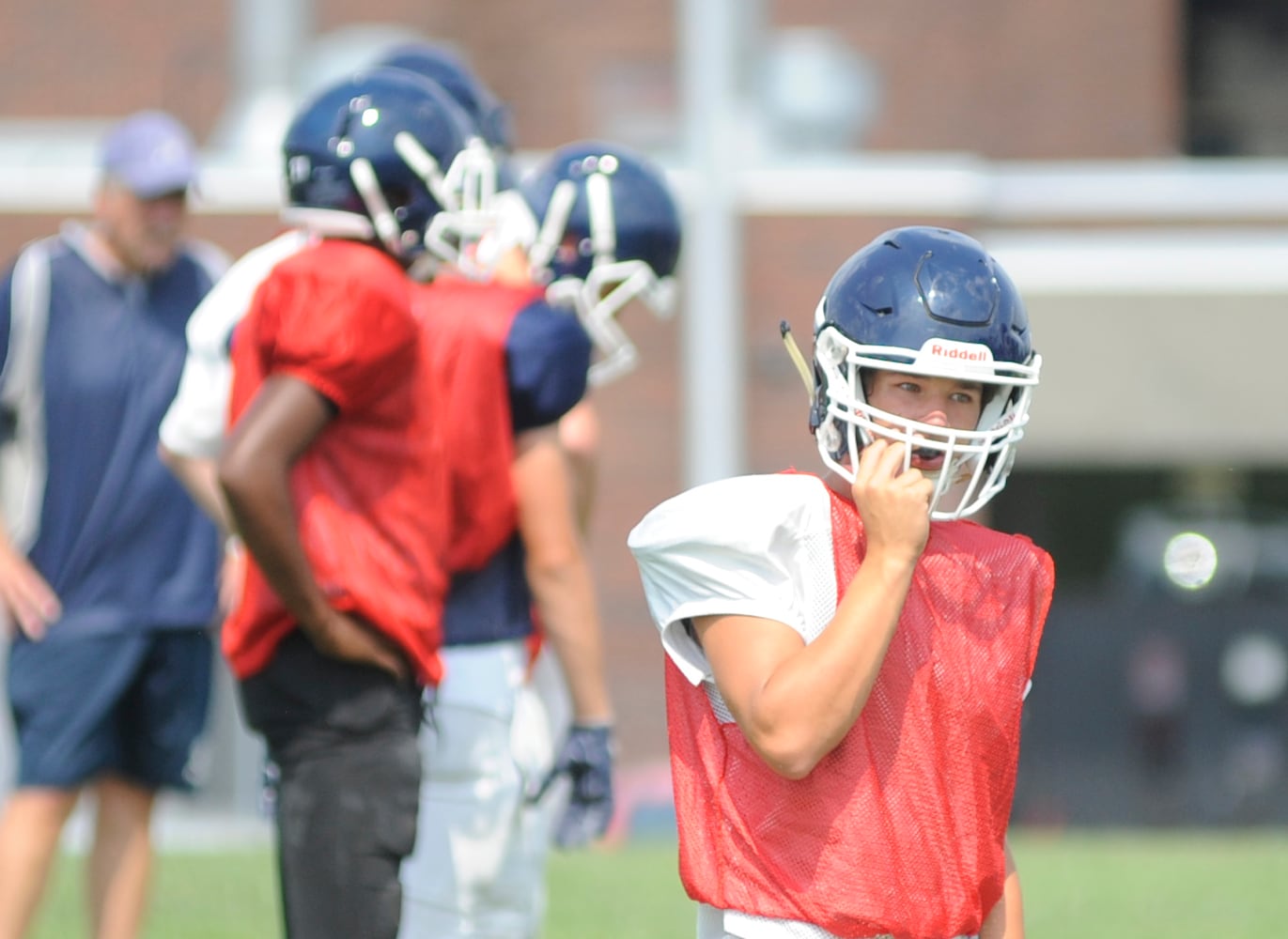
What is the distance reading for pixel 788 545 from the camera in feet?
9.11

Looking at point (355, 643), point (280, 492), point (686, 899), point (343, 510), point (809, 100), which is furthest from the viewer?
point (809, 100)

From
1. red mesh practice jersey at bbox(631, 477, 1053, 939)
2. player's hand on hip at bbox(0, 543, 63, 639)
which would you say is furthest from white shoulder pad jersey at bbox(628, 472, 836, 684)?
player's hand on hip at bbox(0, 543, 63, 639)

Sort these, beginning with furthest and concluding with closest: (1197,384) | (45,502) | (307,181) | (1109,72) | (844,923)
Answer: (1109,72), (1197,384), (45,502), (307,181), (844,923)

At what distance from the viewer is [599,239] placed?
5.04 metres

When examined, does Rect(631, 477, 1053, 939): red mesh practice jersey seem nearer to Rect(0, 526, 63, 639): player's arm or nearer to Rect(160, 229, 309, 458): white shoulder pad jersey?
Rect(160, 229, 309, 458): white shoulder pad jersey

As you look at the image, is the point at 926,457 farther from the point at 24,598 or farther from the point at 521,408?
the point at 24,598

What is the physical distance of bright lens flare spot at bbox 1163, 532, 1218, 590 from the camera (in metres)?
13.9

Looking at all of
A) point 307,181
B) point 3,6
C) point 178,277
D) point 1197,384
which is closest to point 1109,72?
point 1197,384

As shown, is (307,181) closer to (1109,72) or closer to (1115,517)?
(1115,517)

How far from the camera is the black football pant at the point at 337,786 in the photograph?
3.54 m

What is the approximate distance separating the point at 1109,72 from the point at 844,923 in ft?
50.1

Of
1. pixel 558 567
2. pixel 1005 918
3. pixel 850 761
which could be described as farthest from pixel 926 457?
pixel 558 567

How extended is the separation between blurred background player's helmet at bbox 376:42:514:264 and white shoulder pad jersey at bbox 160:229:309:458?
0.97 ft

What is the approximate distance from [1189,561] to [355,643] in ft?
37.3
